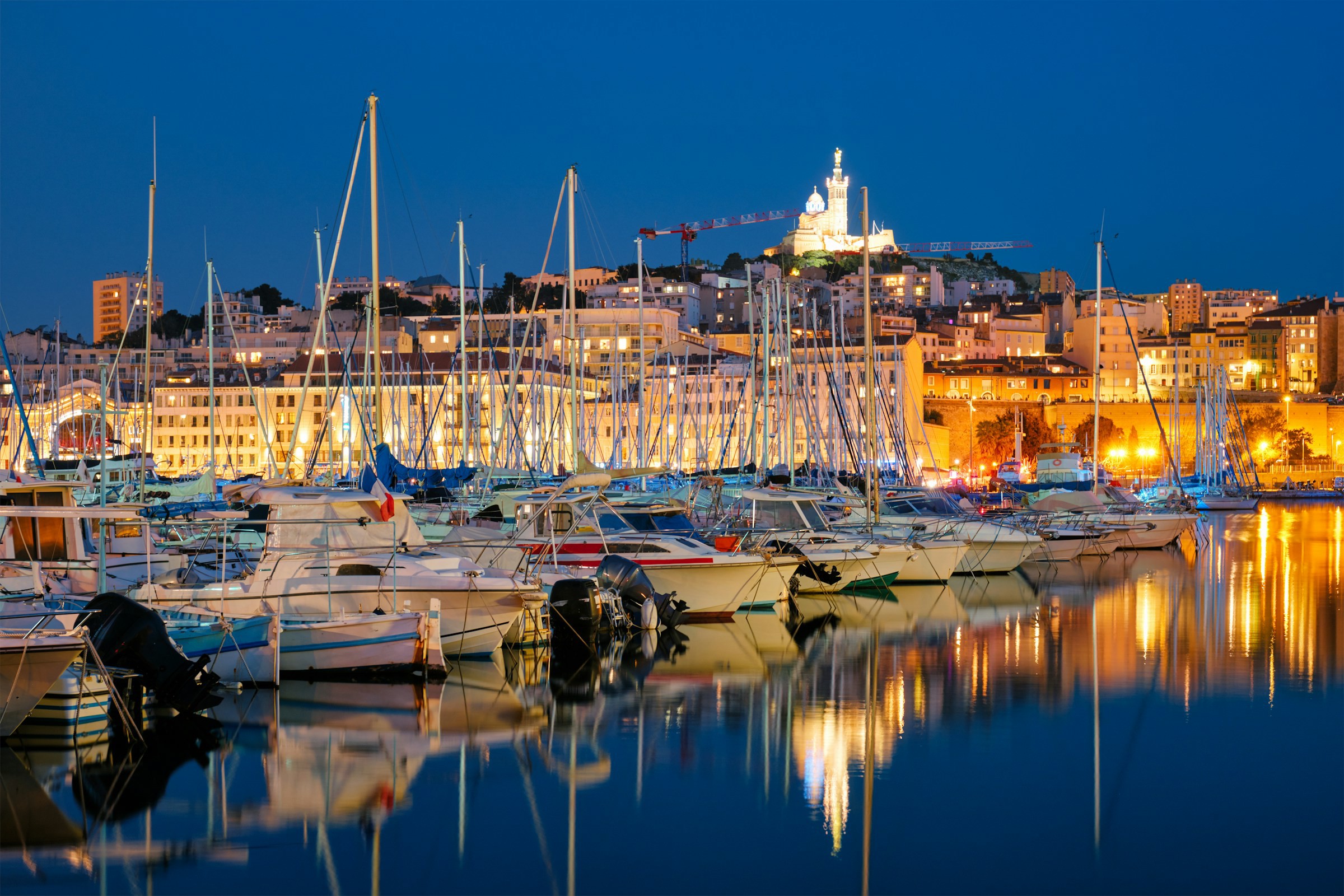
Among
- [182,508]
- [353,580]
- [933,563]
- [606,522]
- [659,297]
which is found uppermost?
[659,297]

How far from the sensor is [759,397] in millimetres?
54844

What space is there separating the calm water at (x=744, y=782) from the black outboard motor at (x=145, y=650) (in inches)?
21.2

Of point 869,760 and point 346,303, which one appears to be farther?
point 346,303

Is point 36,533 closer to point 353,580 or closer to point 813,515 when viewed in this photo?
point 353,580

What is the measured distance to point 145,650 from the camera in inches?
555

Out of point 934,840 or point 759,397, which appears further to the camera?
point 759,397

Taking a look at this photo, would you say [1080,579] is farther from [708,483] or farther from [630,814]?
[630,814]

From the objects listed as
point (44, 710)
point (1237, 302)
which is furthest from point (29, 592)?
point (1237, 302)

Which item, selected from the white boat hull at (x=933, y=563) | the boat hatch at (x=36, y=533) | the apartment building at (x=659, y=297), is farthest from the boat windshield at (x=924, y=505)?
the apartment building at (x=659, y=297)

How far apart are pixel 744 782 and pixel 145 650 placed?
6020mm

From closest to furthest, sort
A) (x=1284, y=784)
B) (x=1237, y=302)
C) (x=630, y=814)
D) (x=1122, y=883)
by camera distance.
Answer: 1. (x=1122, y=883)
2. (x=630, y=814)
3. (x=1284, y=784)
4. (x=1237, y=302)

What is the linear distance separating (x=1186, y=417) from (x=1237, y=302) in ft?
239

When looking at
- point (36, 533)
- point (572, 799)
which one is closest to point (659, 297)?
point (36, 533)

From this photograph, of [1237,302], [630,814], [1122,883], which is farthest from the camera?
[1237,302]
